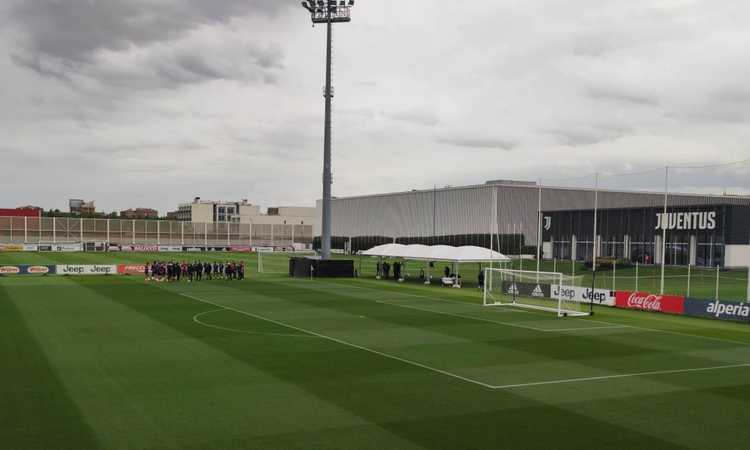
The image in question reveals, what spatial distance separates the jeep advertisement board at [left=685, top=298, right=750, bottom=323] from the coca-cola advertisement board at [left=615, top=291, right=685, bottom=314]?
58 cm

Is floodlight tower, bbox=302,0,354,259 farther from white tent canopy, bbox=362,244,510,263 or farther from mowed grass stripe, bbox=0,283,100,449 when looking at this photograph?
mowed grass stripe, bbox=0,283,100,449

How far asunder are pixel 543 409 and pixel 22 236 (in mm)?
131251

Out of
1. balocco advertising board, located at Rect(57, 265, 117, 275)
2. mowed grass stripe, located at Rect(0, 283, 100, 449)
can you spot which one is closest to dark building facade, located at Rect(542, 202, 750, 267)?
balocco advertising board, located at Rect(57, 265, 117, 275)

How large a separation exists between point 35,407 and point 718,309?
104 feet

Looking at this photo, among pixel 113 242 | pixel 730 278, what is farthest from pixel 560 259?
pixel 113 242

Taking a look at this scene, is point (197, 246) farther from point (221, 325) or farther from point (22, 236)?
point (221, 325)

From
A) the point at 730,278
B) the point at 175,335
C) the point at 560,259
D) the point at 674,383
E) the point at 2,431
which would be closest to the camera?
the point at 2,431

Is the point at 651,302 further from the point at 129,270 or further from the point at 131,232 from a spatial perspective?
the point at 131,232

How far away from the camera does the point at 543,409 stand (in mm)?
15500

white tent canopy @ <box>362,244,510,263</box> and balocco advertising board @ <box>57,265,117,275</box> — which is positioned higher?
white tent canopy @ <box>362,244,510,263</box>

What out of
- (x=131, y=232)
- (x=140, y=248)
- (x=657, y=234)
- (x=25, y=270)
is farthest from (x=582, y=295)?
(x=131, y=232)

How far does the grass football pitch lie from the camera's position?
13.2m

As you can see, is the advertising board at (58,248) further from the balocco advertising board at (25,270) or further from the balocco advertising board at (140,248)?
the balocco advertising board at (25,270)

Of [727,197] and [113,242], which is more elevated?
[727,197]
